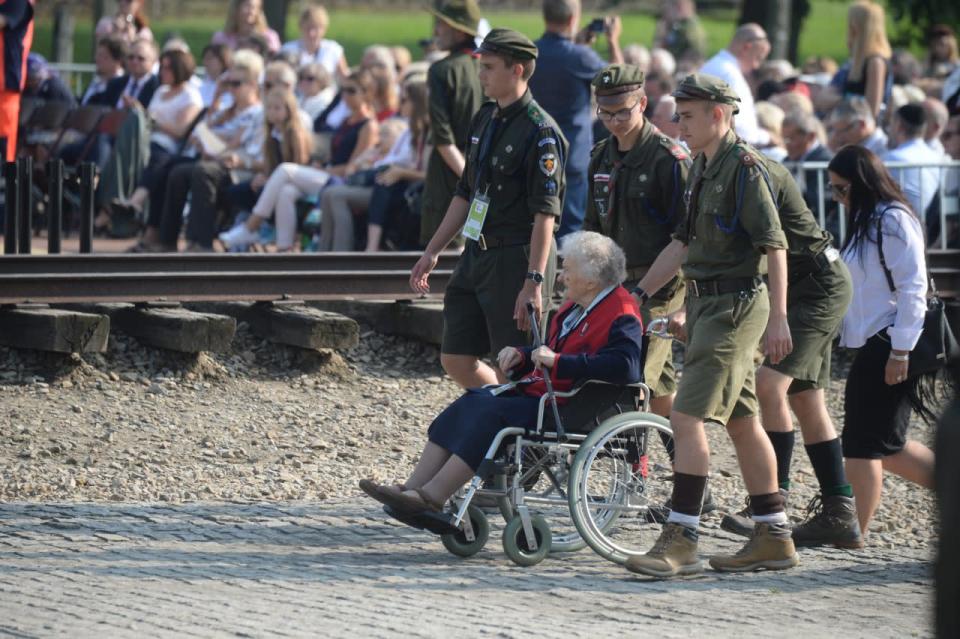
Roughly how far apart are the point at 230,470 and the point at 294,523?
1.05 meters

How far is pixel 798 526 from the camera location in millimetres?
7441

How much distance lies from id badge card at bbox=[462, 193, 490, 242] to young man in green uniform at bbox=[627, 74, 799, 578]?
107 centimetres

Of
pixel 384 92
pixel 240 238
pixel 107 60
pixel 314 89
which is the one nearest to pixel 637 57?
pixel 384 92

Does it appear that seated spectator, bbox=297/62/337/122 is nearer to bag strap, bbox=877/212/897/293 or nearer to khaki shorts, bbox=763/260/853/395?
khaki shorts, bbox=763/260/853/395

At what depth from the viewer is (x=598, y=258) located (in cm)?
699

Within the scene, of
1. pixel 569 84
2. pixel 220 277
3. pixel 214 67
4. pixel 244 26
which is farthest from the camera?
pixel 244 26

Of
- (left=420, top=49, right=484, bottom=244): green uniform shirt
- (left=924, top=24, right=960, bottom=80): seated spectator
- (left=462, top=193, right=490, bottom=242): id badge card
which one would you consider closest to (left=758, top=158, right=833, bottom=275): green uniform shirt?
(left=462, top=193, right=490, bottom=242): id badge card

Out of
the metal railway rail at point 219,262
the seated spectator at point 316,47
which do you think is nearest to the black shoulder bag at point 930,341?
the metal railway rail at point 219,262

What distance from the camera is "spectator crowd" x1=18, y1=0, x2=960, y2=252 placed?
1104 cm

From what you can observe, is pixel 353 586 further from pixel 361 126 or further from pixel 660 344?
pixel 361 126

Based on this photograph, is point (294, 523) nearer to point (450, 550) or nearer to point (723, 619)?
point (450, 550)

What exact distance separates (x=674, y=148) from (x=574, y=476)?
1.78m

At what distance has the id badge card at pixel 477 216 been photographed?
7566 mm

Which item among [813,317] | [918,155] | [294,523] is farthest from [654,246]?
[918,155]
